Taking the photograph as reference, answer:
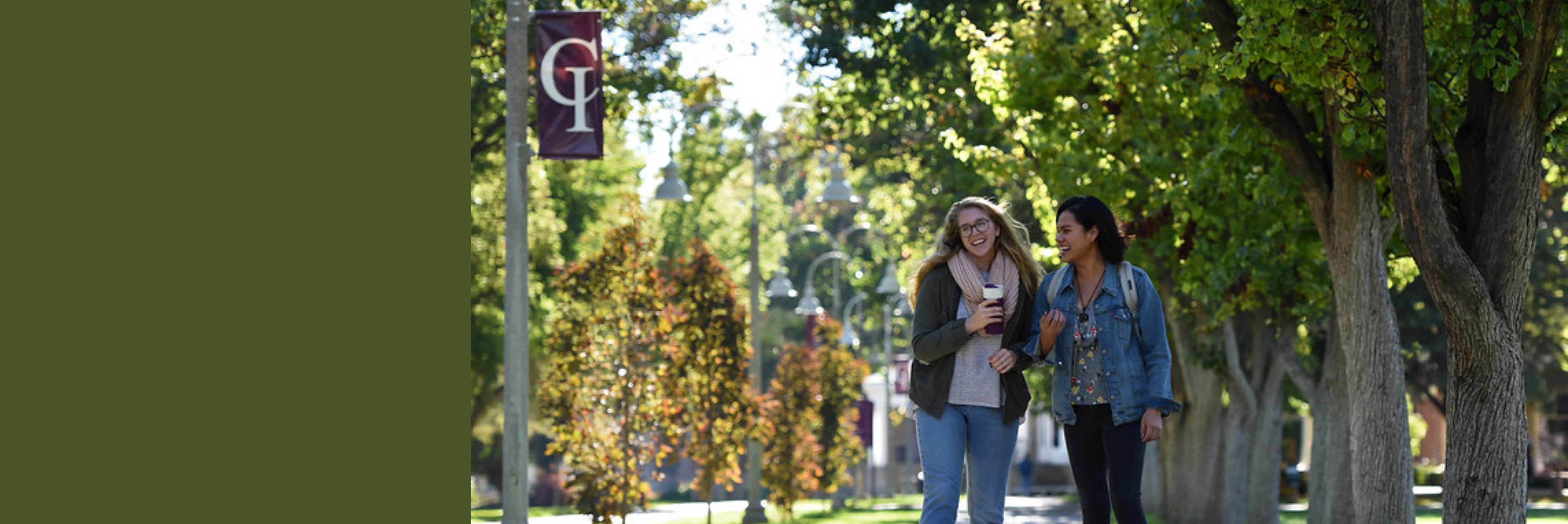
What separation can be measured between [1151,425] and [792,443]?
27373 mm

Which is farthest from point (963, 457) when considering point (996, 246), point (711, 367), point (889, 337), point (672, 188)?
point (889, 337)

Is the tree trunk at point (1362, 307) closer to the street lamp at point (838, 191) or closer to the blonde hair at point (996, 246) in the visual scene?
the blonde hair at point (996, 246)

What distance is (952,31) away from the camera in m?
27.8

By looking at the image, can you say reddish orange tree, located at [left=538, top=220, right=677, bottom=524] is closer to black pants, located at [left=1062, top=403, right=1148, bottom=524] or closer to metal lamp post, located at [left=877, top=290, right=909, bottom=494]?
black pants, located at [left=1062, top=403, right=1148, bottom=524]

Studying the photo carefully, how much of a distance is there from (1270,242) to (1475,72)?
28.5 feet

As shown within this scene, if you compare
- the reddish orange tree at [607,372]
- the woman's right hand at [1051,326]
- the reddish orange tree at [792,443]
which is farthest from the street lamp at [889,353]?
the woman's right hand at [1051,326]

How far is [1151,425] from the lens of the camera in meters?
8.62

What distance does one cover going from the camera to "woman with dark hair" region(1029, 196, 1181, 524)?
8750 millimetres

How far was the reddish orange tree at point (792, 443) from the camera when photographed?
3559 centimetres

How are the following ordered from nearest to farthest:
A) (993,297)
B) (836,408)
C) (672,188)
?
(993,297) < (672,188) < (836,408)

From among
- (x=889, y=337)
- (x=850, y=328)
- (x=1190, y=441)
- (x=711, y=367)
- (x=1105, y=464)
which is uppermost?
(x=850, y=328)

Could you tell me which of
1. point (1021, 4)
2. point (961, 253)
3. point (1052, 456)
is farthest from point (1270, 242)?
point (1052, 456)

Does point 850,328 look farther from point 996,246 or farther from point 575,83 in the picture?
point 996,246

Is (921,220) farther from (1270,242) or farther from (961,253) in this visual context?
(961,253)
